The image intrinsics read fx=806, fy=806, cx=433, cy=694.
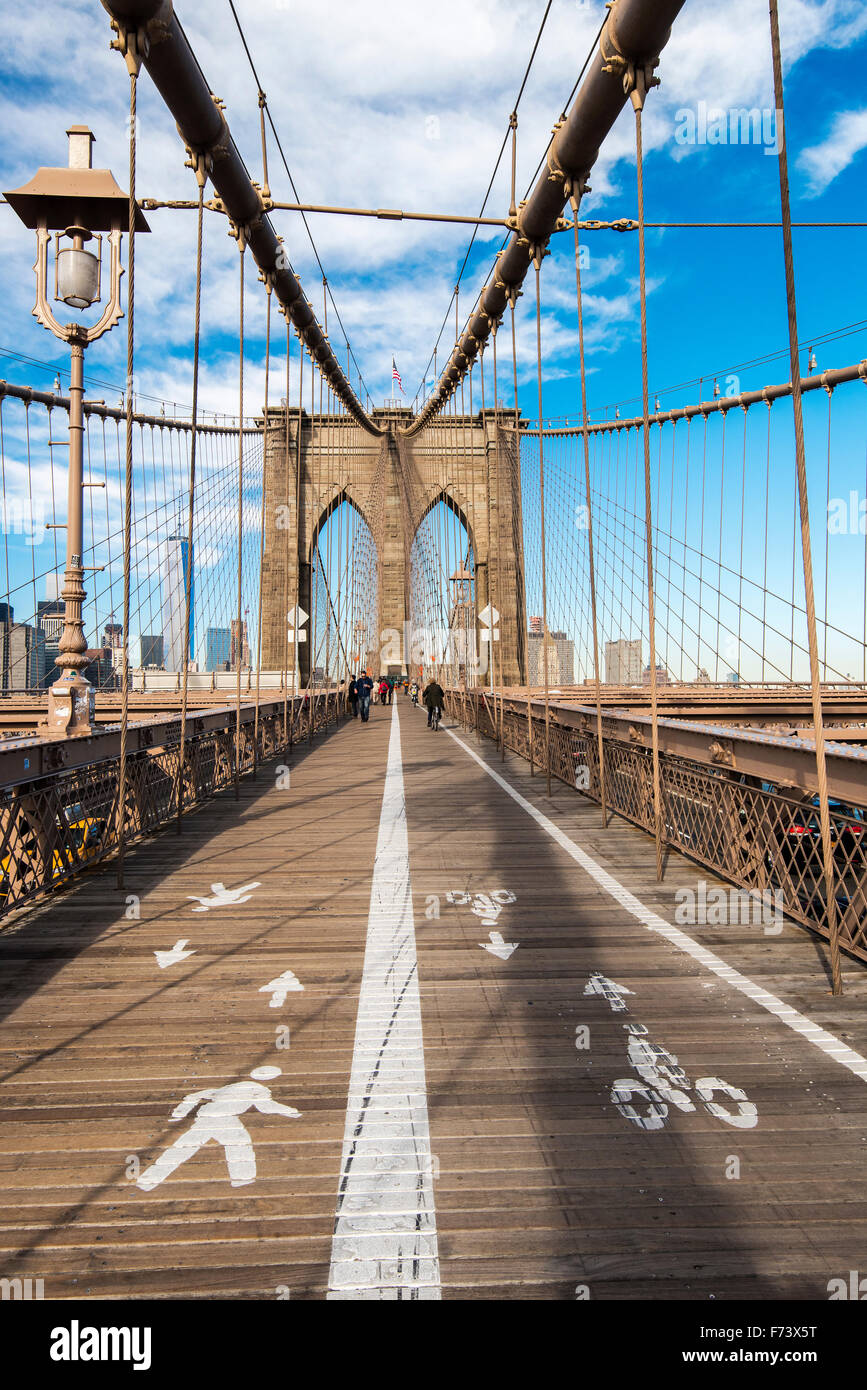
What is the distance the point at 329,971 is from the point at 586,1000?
120 centimetres

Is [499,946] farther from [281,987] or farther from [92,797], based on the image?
[92,797]

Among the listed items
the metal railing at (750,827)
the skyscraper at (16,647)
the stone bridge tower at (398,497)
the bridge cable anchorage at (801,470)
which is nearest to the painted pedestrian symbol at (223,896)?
the metal railing at (750,827)

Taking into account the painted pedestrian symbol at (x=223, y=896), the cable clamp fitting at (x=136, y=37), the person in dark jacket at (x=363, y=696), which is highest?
the cable clamp fitting at (x=136, y=37)

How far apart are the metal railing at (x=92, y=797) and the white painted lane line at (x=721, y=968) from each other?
3.25 meters

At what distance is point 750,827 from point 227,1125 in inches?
139

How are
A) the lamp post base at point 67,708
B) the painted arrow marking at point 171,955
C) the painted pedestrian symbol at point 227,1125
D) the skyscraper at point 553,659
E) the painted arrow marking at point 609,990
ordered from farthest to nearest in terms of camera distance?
the skyscraper at point 553,659 < the lamp post base at point 67,708 < the painted arrow marking at point 171,955 < the painted arrow marking at point 609,990 < the painted pedestrian symbol at point 227,1125

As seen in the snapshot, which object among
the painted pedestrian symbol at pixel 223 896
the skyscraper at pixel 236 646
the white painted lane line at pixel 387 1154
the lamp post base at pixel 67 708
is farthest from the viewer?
the skyscraper at pixel 236 646

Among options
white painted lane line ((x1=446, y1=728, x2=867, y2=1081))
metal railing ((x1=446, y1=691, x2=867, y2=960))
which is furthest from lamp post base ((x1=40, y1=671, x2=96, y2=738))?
metal railing ((x1=446, y1=691, x2=867, y2=960))

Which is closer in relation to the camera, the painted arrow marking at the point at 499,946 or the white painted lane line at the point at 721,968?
the white painted lane line at the point at 721,968

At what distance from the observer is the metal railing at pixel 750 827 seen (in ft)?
13.0

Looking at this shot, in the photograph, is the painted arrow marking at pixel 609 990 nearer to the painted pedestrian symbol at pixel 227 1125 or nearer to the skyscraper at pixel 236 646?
the painted pedestrian symbol at pixel 227 1125

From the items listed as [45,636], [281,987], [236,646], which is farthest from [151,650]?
[281,987]

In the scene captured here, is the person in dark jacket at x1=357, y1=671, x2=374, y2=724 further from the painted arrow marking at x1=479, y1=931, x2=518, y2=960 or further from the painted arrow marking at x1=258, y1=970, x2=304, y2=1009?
the painted arrow marking at x1=258, y1=970, x2=304, y2=1009
